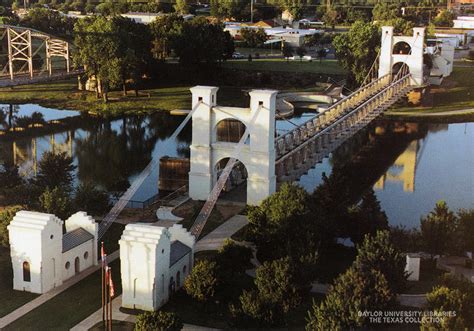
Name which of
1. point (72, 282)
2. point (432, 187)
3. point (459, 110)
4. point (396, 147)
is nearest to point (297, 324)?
point (72, 282)

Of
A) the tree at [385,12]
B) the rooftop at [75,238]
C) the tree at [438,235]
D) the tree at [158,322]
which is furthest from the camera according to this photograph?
the tree at [385,12]

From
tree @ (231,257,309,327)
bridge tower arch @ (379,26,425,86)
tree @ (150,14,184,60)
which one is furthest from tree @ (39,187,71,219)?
tree @ (150,14,184,60)

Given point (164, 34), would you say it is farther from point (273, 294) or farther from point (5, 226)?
point (273, 294)

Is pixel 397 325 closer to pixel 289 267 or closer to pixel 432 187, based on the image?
pixel 289 267

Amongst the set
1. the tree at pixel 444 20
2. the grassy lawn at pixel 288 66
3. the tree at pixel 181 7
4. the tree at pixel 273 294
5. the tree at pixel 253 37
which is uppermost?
the tree at pixel 181 7

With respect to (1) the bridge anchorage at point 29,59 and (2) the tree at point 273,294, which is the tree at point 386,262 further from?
(1) the bridge anchorage at point 29,59

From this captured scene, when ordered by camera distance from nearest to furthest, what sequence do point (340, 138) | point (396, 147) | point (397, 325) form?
point (397, 325)
point (340, 138)
point (396, 147)

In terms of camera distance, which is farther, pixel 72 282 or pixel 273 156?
pixel 273 156

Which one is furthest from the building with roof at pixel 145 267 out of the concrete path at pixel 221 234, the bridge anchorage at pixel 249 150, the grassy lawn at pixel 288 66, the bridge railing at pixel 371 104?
the grassy lawn at pixel 288 66
